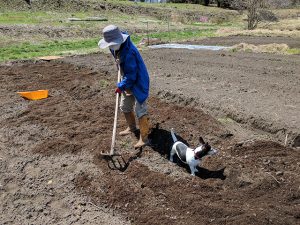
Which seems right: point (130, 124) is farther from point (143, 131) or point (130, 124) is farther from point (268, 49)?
point (268, 49)

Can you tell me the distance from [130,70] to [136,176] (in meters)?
1.50

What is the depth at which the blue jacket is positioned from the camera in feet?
17.3

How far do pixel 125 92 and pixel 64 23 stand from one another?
2212 cm

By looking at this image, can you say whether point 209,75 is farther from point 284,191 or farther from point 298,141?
point 284,191

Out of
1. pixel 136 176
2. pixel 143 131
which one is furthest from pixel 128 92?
pixel 136 176

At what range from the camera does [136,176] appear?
4926 mm

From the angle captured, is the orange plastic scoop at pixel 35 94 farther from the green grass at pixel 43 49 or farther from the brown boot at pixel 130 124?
the green grass at pixel 43 49

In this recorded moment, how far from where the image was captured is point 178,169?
507 centimetres

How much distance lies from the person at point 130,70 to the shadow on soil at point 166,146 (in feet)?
0.71

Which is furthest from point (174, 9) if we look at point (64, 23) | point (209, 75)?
point (209, 75)

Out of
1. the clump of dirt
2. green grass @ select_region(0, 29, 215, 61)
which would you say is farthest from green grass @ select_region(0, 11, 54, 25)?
the clump of dirt

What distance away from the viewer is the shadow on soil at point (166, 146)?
4.92 metres

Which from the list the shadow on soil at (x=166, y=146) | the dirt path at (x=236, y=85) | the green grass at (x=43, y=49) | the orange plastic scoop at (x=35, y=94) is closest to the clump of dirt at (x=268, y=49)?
the dirt path at (x=236, y=85)

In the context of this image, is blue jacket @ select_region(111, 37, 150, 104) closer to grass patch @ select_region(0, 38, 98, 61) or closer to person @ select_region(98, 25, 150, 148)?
person @ select_region(98, 25, 150, 148)
